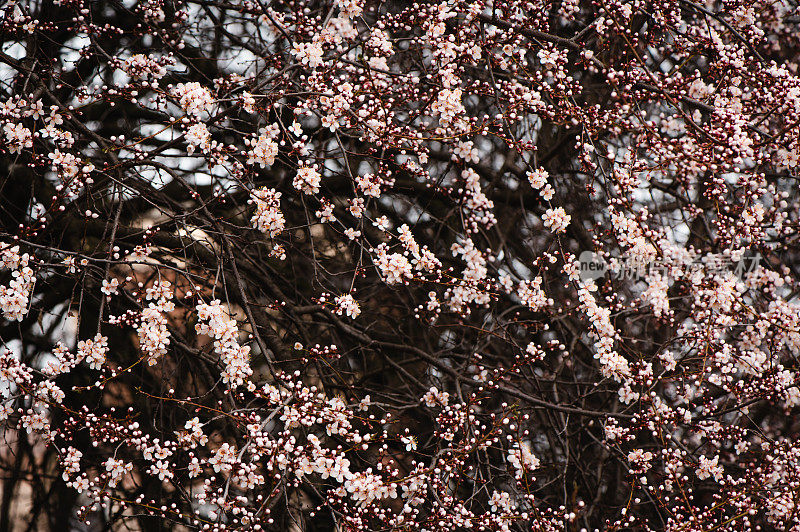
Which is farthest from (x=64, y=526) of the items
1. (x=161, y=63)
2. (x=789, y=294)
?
(x=789, y=294)

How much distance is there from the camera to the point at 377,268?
10.8 ft

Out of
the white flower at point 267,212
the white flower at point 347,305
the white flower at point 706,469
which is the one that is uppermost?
the white flower at point 267,212

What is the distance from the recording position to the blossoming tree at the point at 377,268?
287 centimetres

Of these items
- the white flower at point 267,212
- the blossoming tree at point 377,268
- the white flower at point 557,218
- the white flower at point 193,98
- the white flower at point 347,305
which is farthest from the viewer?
the white flower at point 557,218

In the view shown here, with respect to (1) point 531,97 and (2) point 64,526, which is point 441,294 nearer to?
(1) point 531,97

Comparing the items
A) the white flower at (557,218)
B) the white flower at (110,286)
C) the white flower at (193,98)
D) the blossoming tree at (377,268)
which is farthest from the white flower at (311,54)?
the white flower at (557,218)

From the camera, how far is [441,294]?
4.09 metres

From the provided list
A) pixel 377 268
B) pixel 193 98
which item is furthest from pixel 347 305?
pixel 193 98

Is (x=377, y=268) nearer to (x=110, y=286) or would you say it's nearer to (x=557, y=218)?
(x=557, y=218)

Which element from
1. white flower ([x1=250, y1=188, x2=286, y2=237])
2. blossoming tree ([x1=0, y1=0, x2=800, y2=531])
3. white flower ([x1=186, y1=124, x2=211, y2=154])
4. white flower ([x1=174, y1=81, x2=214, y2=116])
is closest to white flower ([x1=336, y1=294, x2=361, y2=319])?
blossoming tree ([x1=0, y1=0, x2=800, y2=531])

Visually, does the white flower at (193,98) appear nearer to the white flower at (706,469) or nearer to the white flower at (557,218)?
the white flower at (557,218)

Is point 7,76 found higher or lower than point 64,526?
higher

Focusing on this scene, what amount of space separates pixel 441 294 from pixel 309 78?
1683 mm

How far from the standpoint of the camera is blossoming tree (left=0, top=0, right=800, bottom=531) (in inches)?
113
